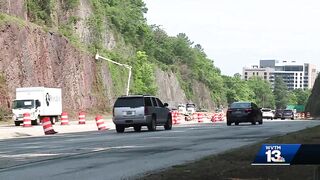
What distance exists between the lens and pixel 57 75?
209ft

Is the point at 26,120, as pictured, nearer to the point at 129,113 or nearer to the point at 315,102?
the point at 129,113

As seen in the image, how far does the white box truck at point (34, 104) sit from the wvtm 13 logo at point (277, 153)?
135ft

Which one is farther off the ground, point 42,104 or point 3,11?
point 3,11

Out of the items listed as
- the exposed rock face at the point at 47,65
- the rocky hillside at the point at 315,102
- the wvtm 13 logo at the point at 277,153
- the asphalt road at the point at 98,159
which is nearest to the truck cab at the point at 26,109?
the exposed rock face at the point at 47,65

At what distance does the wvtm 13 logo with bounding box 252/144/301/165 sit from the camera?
5.07m

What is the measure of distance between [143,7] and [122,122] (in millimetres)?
103681

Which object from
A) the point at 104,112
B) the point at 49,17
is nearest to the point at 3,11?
the point at 49,17

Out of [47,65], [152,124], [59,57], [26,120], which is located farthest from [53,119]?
[152,124]

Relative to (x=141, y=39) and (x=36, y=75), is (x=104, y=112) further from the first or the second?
(x=141, y=39)

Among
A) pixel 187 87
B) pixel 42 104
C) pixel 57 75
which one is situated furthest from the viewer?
pixel 187 87

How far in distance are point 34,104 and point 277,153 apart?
42.5 metres

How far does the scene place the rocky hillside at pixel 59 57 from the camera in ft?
178

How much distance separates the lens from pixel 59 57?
6431 centimetres

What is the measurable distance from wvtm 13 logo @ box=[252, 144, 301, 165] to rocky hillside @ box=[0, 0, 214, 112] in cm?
4864
